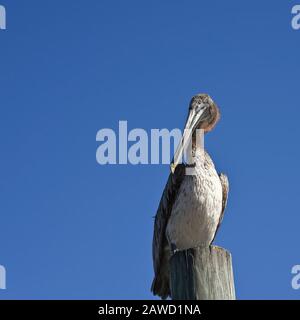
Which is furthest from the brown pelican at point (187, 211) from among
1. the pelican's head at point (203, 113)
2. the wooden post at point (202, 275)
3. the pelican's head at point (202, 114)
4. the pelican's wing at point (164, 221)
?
the wooden post at point (202, 275)

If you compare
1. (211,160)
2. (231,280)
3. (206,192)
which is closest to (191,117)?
(211,160)

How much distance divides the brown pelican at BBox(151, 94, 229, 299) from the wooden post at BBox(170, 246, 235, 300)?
3.24m

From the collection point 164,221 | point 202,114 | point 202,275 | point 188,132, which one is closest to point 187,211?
point 164,221

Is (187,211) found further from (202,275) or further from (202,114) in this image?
(202,275)

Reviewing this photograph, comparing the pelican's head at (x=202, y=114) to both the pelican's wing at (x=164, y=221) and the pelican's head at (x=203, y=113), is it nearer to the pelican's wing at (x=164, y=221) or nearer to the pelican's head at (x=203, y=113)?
the pelican's head at (x=203, y=113)

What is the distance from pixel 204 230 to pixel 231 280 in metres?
3.69

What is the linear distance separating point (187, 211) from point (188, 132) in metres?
1.39

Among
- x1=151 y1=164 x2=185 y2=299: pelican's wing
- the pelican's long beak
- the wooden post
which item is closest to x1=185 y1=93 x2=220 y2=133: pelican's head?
the pelican's long beak

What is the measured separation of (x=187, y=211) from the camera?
920cm

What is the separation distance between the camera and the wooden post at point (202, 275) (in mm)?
5438
